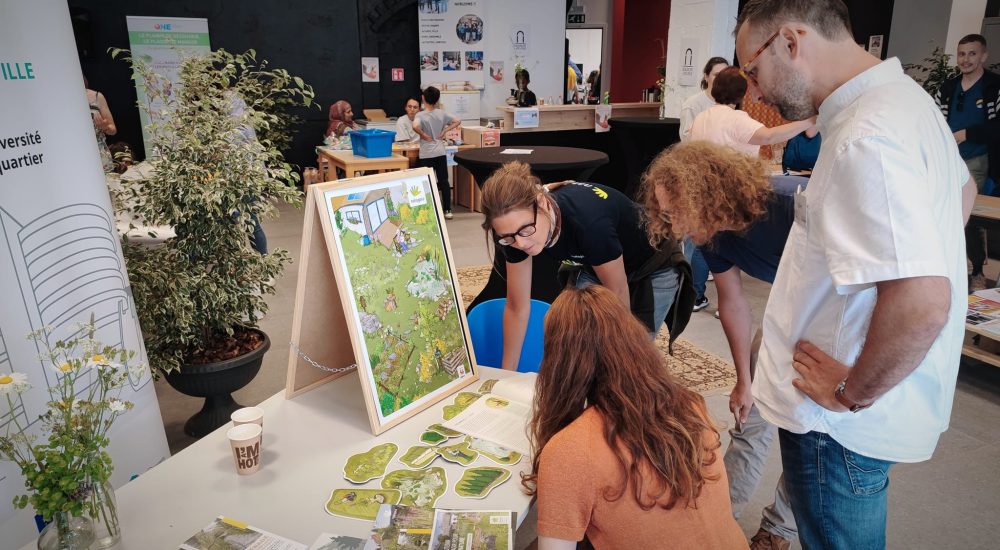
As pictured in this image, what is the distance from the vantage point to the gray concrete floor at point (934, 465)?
2.31 m

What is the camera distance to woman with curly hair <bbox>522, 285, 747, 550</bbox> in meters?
1.18

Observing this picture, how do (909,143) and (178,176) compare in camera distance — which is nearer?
(909,143)

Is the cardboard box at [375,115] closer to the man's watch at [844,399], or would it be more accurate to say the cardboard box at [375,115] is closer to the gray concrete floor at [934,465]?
the gray concrete floor at [934,465]

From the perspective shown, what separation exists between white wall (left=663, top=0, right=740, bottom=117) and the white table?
551cm

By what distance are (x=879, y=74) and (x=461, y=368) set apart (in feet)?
4.10

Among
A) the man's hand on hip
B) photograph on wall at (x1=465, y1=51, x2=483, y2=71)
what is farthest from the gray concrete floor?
photograph on wall at (x1=465, y1=51, x2=483, y2=71)

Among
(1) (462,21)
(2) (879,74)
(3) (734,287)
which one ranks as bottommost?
(3) (734,287)

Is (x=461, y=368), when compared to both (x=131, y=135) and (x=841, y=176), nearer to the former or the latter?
(x=841, y=176)

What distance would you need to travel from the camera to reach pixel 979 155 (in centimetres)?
564

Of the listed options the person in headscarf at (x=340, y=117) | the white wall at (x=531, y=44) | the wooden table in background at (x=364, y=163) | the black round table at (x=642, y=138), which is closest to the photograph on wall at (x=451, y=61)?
the white wall at (x=531, y=44)

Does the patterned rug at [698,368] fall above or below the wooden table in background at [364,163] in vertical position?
below

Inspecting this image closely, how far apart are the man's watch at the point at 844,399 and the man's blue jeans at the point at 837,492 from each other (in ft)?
0.37

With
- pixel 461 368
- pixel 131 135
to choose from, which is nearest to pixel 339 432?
pixel 461 368

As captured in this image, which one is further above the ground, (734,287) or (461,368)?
(734,287)
